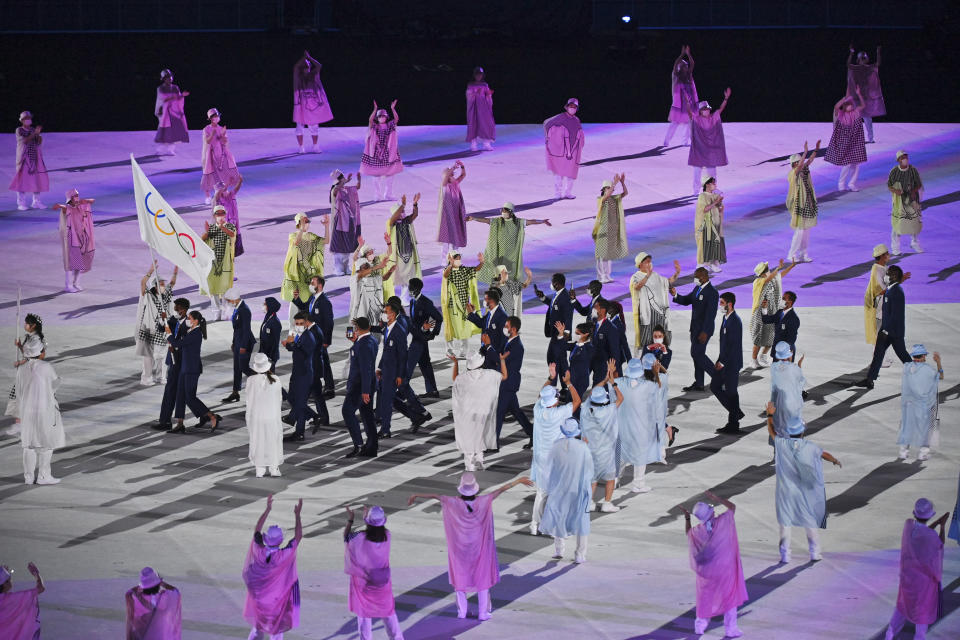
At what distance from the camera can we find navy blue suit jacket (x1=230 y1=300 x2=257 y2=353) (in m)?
16.7

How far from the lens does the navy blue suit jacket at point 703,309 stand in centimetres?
1714

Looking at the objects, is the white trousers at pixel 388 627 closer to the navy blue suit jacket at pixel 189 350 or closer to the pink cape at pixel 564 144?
the navy blue suit jacket at pixel 189 350

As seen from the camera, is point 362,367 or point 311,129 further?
point 311,129

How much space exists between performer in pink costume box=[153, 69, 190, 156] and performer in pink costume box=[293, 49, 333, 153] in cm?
196

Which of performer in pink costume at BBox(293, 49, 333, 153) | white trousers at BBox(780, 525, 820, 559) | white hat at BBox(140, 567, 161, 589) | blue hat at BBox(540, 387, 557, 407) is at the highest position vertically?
performer in pink costume at BBox(293, 49, 333, 153)

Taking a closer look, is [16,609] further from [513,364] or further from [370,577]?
[513,364]

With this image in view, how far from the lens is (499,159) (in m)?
27.2

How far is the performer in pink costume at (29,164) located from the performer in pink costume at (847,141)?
12.6m

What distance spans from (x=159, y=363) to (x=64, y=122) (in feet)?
47.6

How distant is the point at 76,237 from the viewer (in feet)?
68.1

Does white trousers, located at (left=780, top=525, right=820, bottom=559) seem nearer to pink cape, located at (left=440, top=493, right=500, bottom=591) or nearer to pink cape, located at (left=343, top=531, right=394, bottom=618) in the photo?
pink cape, located at (left=440, top=493, right=500, bottom=591)

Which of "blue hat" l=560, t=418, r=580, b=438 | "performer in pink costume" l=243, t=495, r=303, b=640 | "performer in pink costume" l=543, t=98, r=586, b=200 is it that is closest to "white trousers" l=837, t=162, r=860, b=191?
"performer in pink costume" l=543, t=98, r=586, b=200

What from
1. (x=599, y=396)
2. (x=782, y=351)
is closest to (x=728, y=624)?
(x=599, y=396)

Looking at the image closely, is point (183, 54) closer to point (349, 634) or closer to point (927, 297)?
point (927, 297)
